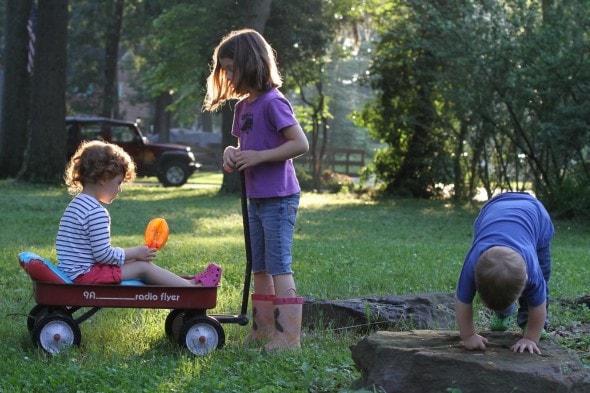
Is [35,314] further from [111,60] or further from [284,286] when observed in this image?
[111,60]

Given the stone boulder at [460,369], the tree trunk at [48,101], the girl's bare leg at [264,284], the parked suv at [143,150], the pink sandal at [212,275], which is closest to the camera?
the stone boulder at [460,369]

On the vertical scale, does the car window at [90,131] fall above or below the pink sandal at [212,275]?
above

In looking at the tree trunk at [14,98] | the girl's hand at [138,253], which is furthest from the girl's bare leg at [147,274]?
the tree trunk at [14,98]

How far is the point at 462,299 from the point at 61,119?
2146 centimetres

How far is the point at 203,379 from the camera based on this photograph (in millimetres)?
5105

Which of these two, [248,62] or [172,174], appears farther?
Result: [172,174]

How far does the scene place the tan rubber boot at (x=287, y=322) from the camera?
6.02 meters

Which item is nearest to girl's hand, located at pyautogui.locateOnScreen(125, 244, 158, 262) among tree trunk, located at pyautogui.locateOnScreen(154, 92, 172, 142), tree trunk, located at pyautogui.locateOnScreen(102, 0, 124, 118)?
tree trunk, located at pyautogui.locateOnScreen(102, 0, 124, 118)

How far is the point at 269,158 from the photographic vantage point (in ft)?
19.7

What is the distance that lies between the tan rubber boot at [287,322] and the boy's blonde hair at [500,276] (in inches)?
63.3

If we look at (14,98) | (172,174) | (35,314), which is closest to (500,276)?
(35,314)

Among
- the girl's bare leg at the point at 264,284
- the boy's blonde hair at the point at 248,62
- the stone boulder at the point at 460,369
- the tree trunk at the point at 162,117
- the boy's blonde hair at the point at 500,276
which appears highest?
the tree trunk at the point at 162,117

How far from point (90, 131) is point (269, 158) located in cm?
2462

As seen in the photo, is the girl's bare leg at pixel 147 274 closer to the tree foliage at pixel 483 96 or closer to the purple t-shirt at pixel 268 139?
the purple t-shirt at pixel 268 139
